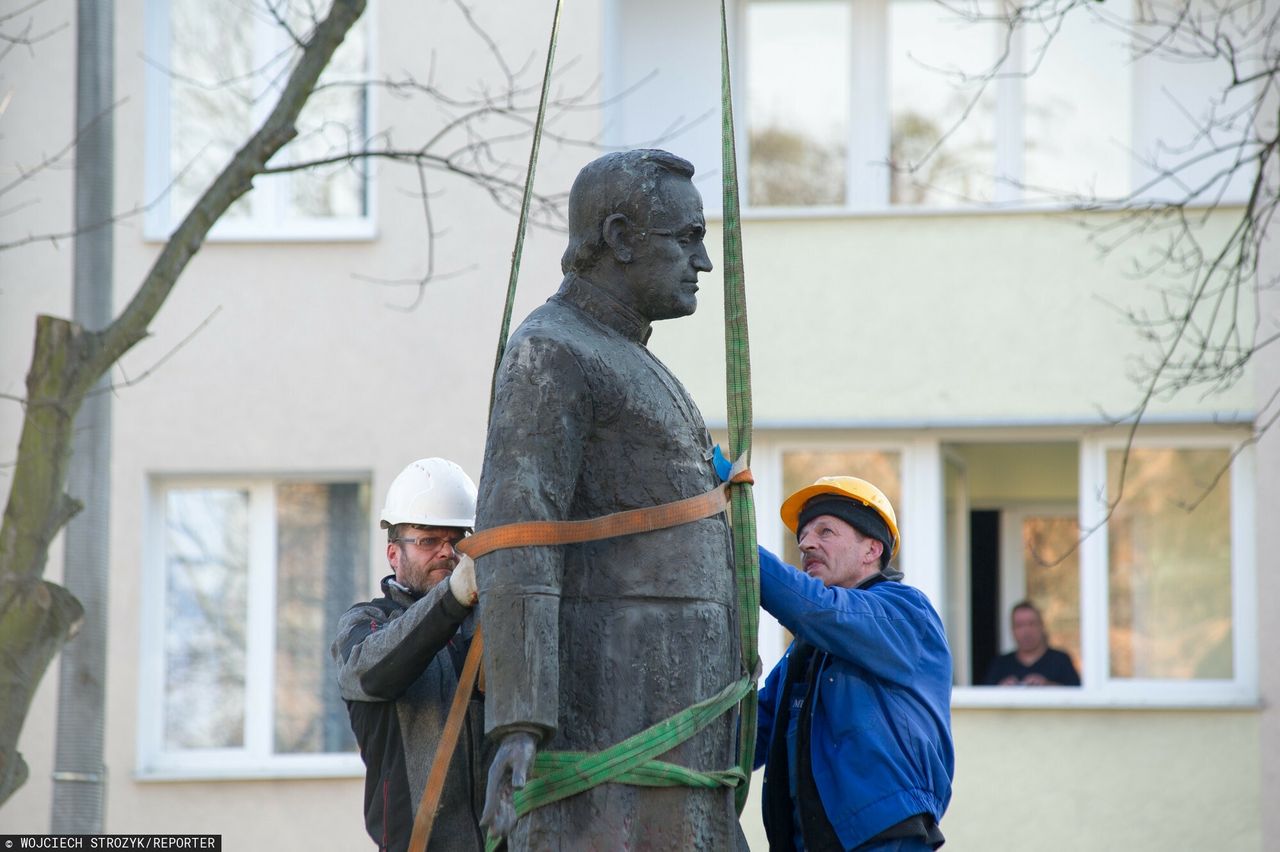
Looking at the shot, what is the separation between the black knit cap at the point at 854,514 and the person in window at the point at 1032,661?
25.1 feet

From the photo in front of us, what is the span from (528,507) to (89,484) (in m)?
5.22

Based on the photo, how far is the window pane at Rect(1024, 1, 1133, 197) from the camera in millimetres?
13656

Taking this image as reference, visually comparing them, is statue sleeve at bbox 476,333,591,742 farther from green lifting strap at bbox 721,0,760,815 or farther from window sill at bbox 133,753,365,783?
window sill at bbox 133,753,365,783

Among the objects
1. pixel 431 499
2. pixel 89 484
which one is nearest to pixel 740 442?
pixel 431 499

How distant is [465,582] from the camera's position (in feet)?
14.5

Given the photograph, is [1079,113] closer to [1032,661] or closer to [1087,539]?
[1087,539]

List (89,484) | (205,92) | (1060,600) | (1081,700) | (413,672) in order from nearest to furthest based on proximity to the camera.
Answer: (413,672), (89,484), (1081,700), (205,92), (1060,600)

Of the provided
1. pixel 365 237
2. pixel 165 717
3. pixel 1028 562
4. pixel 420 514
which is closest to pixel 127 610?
pixel 165 717

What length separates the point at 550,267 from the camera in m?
13.1

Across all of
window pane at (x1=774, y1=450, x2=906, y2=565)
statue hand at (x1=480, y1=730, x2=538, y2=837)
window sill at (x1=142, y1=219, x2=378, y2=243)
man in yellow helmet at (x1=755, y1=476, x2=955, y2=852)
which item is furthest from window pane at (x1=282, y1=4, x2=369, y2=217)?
statue hand at (x1=480, y1=730, x2=538, y2=837)

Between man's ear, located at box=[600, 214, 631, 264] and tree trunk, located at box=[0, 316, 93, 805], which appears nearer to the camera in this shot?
man's ear, located at box=[600, 214, 631, 264]

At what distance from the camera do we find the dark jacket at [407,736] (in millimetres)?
5066

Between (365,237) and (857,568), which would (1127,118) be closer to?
(365,237)

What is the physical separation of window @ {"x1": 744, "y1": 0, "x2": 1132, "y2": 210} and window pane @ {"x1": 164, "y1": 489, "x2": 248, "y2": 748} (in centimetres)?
409
